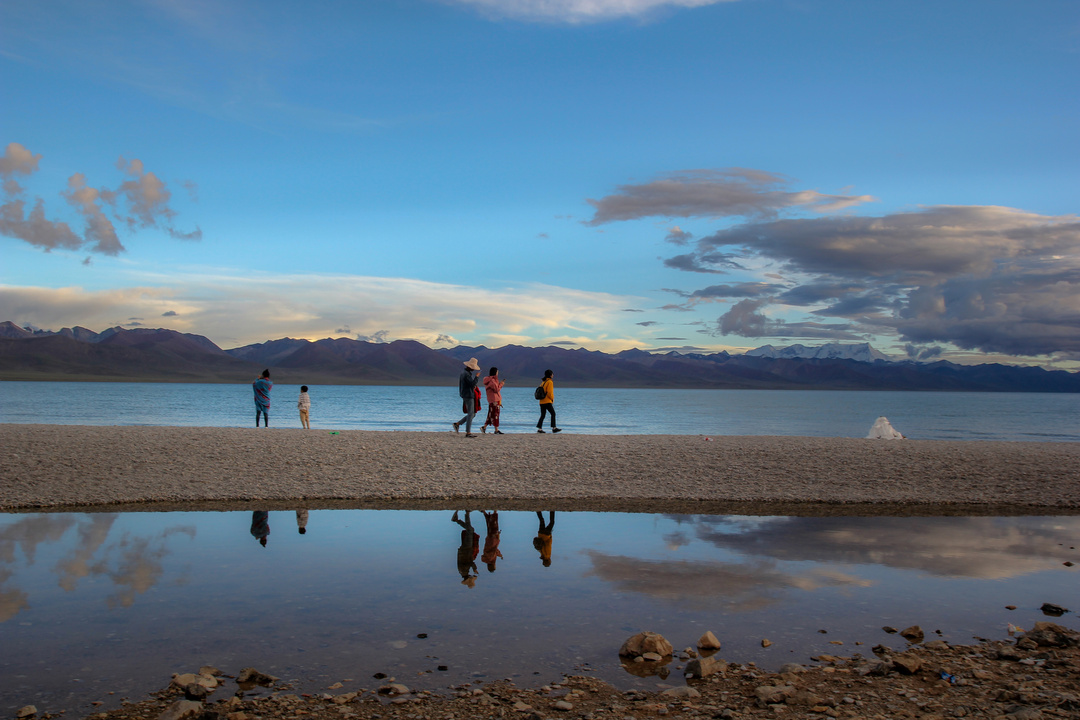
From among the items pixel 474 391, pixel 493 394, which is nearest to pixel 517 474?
pixel 474 391

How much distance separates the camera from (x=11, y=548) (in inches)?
354

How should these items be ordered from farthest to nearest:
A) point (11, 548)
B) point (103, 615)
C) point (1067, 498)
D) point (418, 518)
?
point (1067, 498) → point (418, 518) → point (11, 548) → point (103, 615)

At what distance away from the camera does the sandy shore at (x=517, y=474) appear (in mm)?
12922

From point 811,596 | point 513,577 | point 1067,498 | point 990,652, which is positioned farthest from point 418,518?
point 1067,498

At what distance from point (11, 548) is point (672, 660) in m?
8.48

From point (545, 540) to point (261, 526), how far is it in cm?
430

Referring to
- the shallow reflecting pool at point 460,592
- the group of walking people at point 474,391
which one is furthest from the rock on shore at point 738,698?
the group of walking people at point 474,391

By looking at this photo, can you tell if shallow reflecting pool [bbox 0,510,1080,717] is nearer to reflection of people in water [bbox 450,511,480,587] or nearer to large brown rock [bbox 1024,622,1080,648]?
reflection of people in water [bbox 450,511,480,587]

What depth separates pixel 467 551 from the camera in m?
9.20

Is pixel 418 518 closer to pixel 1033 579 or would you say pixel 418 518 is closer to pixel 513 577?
pixel 513 577

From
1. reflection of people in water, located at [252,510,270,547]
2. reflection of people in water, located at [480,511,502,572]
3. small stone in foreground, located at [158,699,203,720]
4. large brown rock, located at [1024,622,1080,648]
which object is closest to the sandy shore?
reflection of people in water, located at [252,510,270,547]

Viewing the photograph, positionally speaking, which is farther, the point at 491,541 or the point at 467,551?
the point at 491,541

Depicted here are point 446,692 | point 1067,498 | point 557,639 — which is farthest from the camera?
point 1067,498

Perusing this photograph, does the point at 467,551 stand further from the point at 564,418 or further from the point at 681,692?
the point at 564,418
